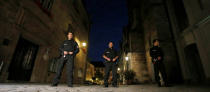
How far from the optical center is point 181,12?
34.2ft

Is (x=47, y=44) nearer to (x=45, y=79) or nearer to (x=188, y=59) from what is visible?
(x=45, y=79)

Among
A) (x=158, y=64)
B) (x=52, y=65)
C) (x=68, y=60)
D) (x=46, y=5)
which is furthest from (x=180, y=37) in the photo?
(x=46, y=5)

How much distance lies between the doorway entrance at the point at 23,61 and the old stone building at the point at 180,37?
10326 mm

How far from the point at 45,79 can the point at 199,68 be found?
38.9 feet

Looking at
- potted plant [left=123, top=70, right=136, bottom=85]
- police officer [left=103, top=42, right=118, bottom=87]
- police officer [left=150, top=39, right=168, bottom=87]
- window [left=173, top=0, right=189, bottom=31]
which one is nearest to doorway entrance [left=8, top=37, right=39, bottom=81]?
police officer [left=103, top=42, right=118, bottom=87]

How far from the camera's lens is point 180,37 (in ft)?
31.2

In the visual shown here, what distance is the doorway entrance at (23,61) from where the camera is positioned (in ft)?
18.2

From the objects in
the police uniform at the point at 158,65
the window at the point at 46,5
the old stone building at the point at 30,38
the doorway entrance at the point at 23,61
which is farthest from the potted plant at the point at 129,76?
the window at the point at 46,5

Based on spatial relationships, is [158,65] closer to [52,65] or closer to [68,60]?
[68,60]

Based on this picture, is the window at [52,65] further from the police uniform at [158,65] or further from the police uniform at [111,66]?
the police uniform at [158,65]

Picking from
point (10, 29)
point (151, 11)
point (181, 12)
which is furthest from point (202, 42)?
point (10, 29)

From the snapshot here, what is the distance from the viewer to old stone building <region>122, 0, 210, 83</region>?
7059mm

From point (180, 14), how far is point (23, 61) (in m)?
13.6

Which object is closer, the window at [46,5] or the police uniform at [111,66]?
the police uniform at [111,66]
